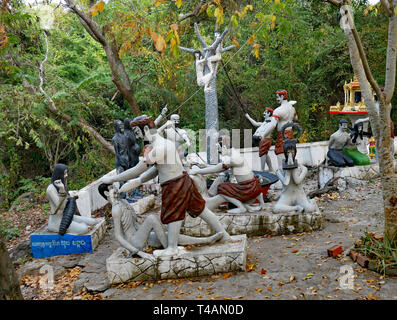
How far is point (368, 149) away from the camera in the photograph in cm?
1085

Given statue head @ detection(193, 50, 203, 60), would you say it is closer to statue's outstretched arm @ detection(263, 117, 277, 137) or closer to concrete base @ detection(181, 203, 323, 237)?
statue's outstretched arm @ detection(263, 117, 277, 137)

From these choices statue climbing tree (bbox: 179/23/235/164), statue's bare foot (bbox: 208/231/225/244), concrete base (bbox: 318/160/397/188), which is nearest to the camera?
statue's bare foot (bbox: 208/231/225/244)

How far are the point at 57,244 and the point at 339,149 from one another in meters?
7.15

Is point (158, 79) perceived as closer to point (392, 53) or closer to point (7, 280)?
point (392, 53)

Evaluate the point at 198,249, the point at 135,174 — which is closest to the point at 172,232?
the point at 198,249

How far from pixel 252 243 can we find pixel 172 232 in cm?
184

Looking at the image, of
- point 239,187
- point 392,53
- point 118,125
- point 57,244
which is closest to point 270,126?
point 239,187

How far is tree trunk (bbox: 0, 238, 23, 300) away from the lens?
3.41m

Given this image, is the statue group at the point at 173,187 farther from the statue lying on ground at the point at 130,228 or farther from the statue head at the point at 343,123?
the statue head at the point at 343,123

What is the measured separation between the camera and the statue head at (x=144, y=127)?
4.74 meters

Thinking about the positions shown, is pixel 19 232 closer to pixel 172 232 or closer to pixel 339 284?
pixel 172 232

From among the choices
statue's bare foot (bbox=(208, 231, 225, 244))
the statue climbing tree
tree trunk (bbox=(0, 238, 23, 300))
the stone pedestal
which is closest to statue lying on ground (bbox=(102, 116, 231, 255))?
statue's bare foot (bbox=(208, 231, 225, 244))

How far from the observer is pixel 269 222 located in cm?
638

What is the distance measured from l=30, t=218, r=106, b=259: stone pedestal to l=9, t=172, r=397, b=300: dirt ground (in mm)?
143
